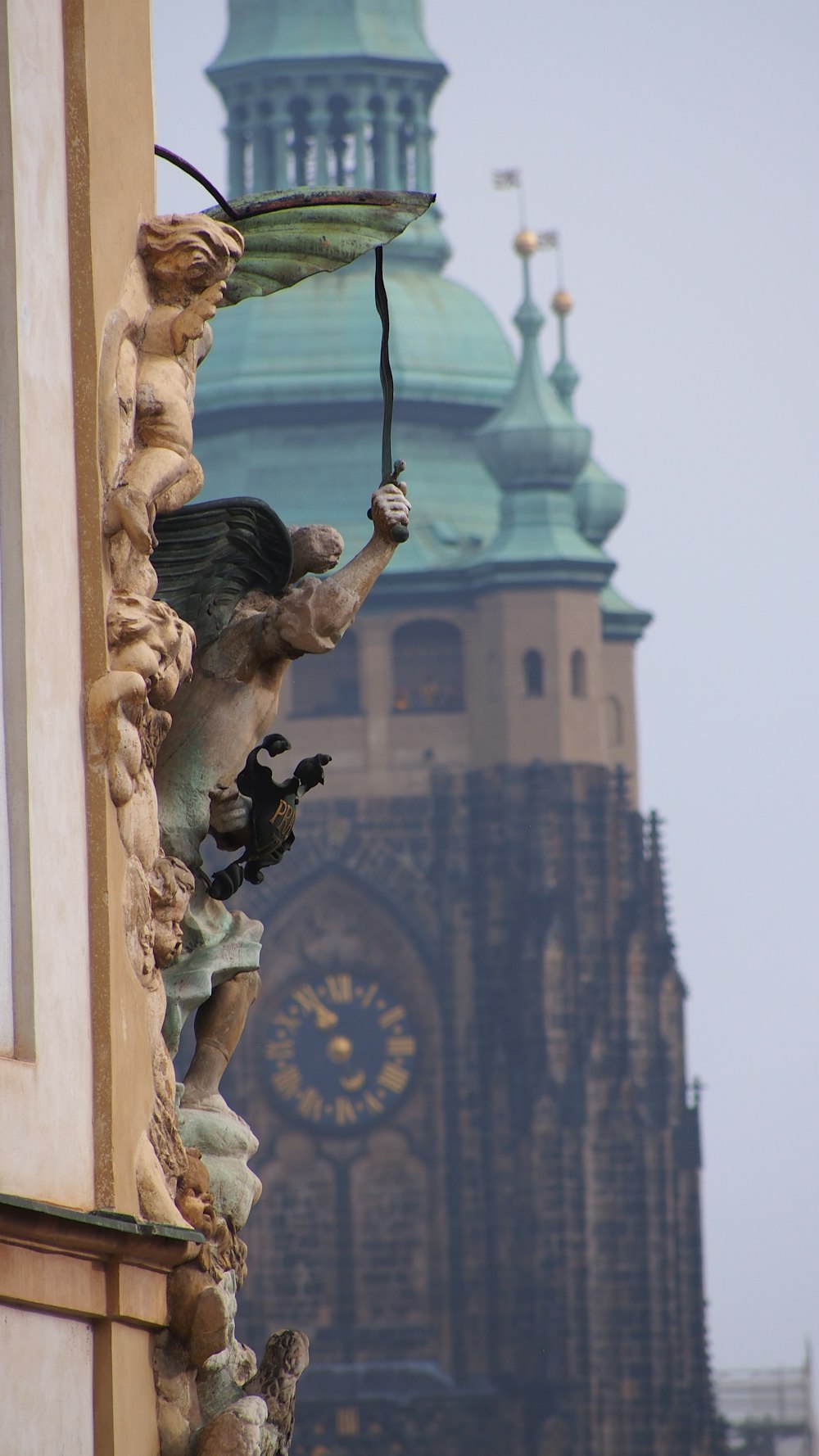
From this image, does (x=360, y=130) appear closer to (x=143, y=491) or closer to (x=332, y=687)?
(x=332, y=687)

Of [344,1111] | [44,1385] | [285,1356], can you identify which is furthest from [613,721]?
[44,1385]

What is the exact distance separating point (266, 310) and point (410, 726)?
11.9m

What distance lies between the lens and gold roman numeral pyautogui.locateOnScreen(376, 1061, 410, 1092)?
92.9m

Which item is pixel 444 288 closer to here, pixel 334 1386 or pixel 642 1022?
pixel 642 1022

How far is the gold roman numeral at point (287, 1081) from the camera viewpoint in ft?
300

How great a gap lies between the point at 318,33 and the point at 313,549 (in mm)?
84893

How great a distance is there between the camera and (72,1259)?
46.3ft

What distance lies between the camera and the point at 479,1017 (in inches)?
3647

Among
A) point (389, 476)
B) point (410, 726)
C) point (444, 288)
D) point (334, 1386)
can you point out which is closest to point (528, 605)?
point (410, 726)

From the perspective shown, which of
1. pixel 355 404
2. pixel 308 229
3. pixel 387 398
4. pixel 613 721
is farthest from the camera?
pixel 355 404

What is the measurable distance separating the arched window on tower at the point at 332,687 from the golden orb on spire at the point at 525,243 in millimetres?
10839

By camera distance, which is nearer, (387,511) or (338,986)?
(387,511)

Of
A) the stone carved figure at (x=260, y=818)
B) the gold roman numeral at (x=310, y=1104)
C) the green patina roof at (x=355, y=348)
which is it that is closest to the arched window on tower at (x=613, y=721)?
the green patina roof at (x=355, y=348)

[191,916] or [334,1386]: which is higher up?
[334,1386]
